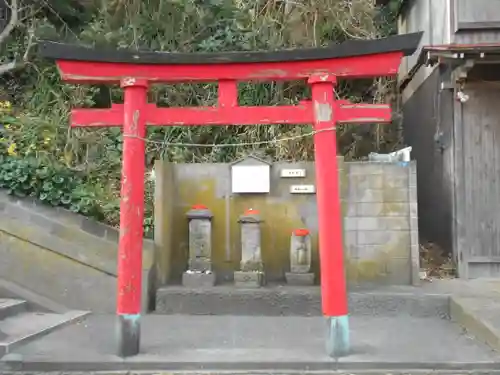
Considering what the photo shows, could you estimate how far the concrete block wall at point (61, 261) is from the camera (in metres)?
8.63

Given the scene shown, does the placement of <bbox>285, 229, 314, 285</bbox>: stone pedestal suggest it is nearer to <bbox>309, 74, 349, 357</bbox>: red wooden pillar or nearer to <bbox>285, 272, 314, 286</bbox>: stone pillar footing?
<bbox>285, 272, 314, 286</bbox>: stone pillar footing

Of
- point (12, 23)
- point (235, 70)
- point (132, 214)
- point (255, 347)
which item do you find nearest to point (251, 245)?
point (255, 347)

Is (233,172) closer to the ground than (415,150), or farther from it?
closer to the ground

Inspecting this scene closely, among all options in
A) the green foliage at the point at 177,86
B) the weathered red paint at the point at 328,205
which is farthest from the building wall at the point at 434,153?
the weathered red paint at the point at 328,205

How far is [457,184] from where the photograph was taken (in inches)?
382

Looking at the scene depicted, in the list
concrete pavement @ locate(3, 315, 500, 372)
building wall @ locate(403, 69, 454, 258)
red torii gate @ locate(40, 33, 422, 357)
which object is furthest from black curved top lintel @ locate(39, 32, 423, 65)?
building wall @ locate(403, 69, 454, 258)

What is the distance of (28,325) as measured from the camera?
7.59 meters

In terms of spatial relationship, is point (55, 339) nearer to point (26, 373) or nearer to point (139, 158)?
point (26, 373)

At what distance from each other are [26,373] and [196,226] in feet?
12.0

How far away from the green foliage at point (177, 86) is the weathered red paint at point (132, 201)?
4776mm

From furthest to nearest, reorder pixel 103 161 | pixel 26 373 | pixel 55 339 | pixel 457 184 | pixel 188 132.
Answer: pixel 188 132
pixel 103 161
pixel 457 184
pixel 55 339
pixel 26 373

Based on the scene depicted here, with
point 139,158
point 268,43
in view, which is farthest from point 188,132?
point 139,158

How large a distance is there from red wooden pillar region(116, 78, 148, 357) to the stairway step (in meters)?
2.55

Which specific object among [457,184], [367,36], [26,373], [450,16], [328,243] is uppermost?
[367,36]
